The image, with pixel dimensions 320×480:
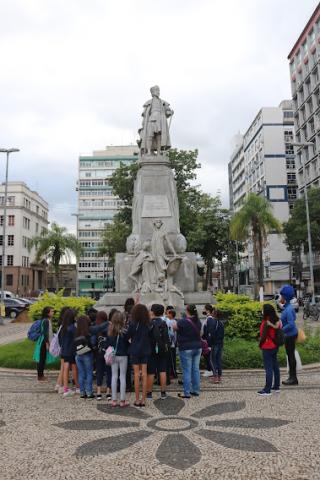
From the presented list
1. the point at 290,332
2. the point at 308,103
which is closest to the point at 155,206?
the point at 290,332

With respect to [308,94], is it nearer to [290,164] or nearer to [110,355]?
[290,164]

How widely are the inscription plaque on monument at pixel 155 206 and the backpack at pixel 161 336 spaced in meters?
7.94

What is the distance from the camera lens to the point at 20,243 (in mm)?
71750

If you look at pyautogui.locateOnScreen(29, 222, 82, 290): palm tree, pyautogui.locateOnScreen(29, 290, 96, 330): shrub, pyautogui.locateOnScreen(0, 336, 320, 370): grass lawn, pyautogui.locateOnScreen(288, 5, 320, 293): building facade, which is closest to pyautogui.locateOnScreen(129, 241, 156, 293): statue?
pyautogui.locateOnScreen(29, 290, 96, 330): shrub

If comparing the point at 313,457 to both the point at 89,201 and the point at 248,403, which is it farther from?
the point at 89,201

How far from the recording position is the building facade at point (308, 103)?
5122 centimetres

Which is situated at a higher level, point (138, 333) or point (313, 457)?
point (138, 333)

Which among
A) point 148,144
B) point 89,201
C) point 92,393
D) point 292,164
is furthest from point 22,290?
point 92,393

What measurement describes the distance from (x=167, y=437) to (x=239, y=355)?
5376 millimetres

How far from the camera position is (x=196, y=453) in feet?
16.0

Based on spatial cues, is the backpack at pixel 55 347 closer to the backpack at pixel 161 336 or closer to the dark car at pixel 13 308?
the backpack at pixel 161 336

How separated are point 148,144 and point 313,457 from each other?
1316 centimetres

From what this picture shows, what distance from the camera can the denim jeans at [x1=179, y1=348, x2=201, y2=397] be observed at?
7590mm

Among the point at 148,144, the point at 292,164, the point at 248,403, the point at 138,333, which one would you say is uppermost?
the point at 292,164
